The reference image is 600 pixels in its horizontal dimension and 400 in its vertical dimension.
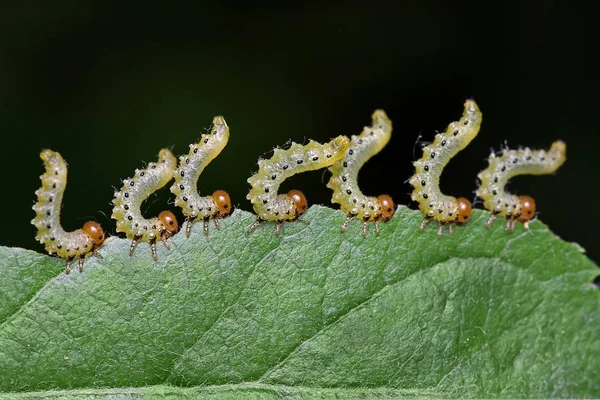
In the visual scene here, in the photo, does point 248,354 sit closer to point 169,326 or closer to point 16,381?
point 169,326

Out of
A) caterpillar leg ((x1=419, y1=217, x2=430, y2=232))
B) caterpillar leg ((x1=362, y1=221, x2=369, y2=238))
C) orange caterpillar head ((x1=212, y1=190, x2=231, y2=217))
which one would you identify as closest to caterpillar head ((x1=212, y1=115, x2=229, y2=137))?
orange caterpillar head ((x1=212, y1=190, x2=231, y2=217))

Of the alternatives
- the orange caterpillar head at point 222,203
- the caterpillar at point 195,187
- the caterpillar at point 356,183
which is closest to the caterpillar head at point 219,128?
the caterpillar at point 195,187

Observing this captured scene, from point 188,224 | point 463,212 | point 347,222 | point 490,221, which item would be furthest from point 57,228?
point 490,221

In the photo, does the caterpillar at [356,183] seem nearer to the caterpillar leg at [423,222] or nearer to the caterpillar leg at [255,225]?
the caterpillar leg at [423,222]

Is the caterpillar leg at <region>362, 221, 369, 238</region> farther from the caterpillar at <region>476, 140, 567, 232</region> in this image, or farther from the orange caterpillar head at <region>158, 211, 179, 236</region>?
the orange caterpillar head at <region>158, 211, 179, 236</region>

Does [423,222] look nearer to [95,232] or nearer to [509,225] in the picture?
[509,225]

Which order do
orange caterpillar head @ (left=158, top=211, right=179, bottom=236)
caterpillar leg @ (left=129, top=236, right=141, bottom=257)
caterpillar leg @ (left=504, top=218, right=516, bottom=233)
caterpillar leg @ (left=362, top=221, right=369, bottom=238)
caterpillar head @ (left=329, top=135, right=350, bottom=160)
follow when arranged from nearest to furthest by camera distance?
caterpillar leg @ (left=129, top=236, right=141, bottom=257) → orange caterpillar head @ (left=158, top=211, right=179, bottom=236) → caterpillar leg @ (left=362, top=221, right=369, bottom=238) → caterpillar head @ (left=329, top=135, right=350, bottom=160) → caterpillar leg @ (left=504, top=218, right=516, bottom=233)

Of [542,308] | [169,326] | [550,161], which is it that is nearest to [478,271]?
[542,308]
